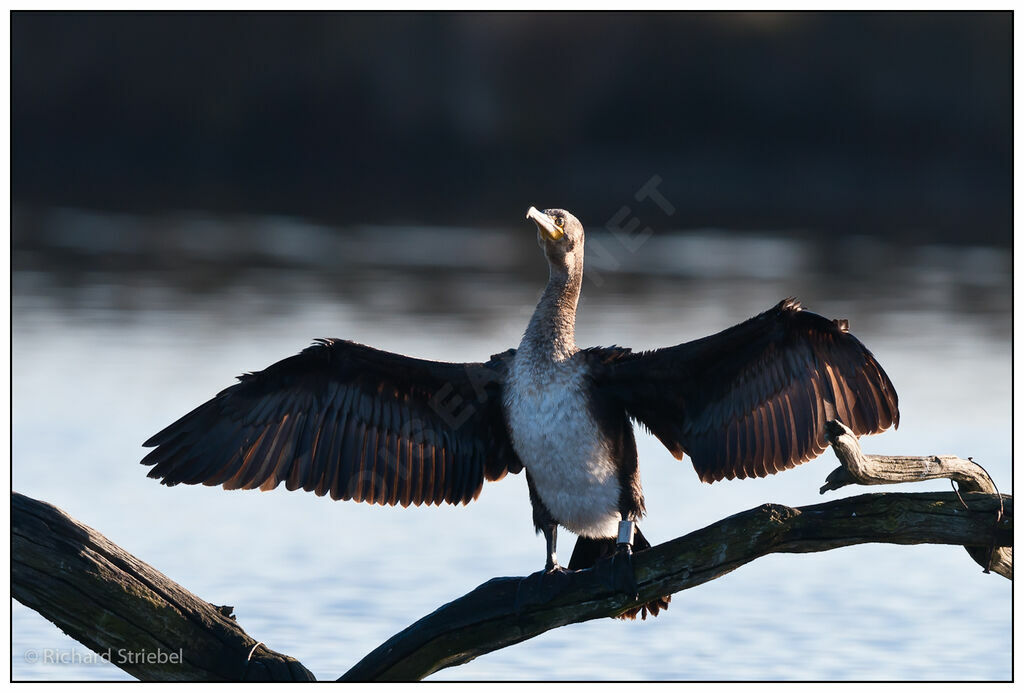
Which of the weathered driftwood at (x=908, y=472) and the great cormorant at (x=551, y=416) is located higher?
the great cormorant at (x=551, y=416)

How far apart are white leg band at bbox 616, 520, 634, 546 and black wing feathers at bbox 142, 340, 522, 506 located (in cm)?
73

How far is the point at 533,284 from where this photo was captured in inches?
803

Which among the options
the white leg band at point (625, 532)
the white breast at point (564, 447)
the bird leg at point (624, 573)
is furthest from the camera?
the white breast at point (564, 447)

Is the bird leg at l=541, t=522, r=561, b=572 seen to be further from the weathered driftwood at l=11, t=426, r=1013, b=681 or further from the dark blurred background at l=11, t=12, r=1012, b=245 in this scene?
the dark blurred background at l=11, t=12, r=1012, b=245

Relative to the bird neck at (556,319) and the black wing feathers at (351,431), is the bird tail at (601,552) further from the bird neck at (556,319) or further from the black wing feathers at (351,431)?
the bird neck at (556,319)

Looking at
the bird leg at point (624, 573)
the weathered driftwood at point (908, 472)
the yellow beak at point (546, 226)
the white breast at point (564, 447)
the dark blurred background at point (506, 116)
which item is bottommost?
the bird leg at point (624, 573)

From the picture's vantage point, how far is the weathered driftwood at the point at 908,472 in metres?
5.75

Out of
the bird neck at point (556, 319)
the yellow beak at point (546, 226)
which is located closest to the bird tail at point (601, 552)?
the bird neck at point (556, 319)

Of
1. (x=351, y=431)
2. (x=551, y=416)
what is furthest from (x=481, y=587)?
(x=351, y=431)

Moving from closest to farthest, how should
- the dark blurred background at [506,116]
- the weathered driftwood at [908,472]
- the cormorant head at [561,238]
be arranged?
the weathered driftwood at [908,472] < the cormorant head at [561,238] < the dark blurred background at [506,116]

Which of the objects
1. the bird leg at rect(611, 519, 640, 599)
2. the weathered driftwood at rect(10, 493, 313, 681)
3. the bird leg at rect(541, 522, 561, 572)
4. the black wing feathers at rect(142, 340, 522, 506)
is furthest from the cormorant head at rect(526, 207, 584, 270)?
the weathered driftwood at rect(10, 493, 313, 681)

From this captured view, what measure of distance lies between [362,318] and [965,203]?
585 inches

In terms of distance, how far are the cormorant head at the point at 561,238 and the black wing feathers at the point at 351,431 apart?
58 cm

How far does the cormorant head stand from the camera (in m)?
7.14
